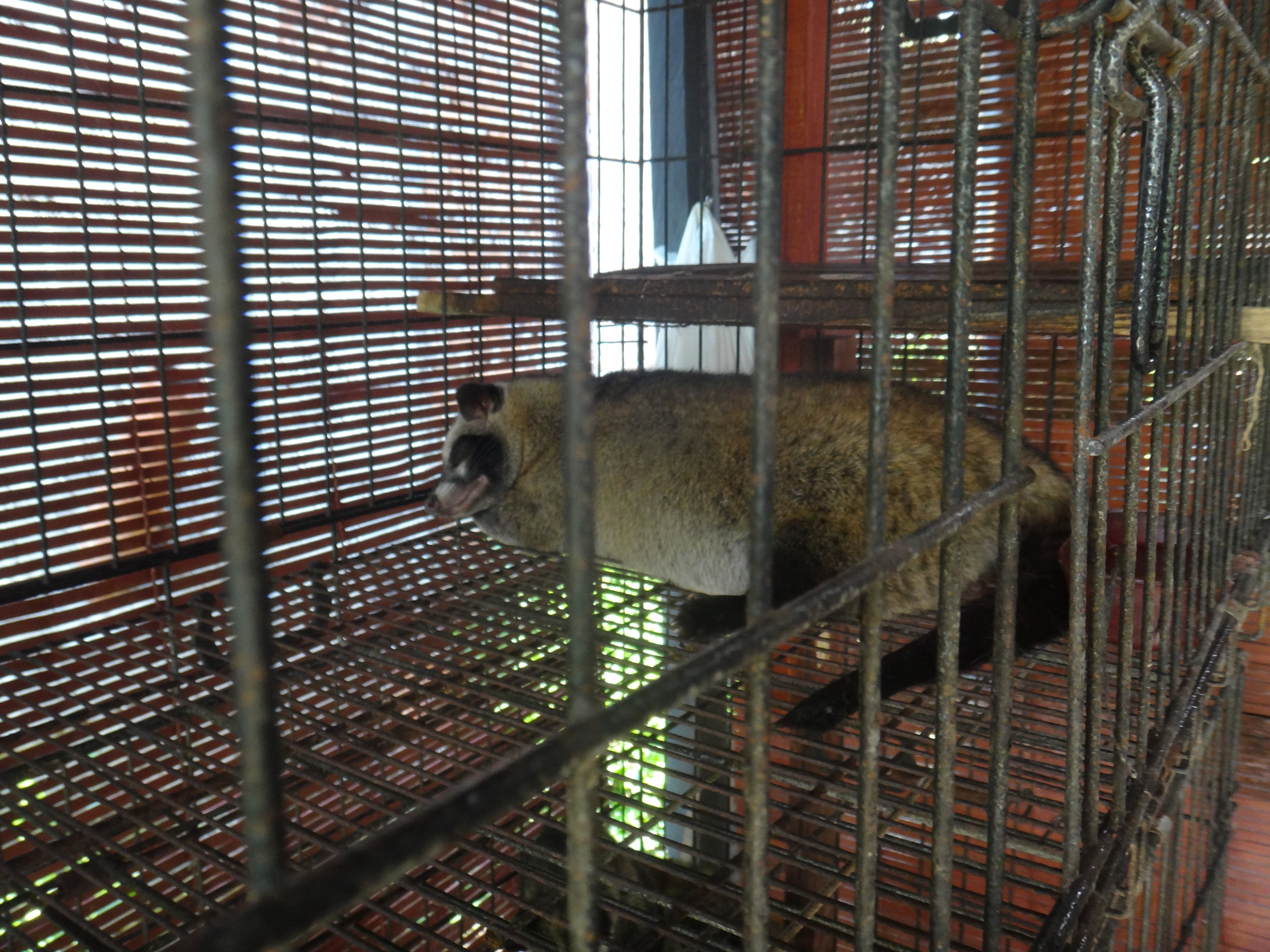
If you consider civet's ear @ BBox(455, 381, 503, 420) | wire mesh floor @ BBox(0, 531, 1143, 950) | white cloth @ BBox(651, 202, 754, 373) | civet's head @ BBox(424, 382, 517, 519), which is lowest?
wire mesh floor @ BBox(0, 531, 1143, 950)

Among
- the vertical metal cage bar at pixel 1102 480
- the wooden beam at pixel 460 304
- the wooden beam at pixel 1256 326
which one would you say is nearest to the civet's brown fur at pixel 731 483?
the wooden beam at pixel 460 304

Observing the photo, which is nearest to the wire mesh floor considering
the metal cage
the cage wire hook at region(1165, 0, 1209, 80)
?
the metal cage

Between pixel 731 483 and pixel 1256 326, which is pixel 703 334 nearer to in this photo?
pixel 731 483

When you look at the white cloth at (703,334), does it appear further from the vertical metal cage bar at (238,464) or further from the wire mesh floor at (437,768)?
the vertical metal cage bar at (238,464)

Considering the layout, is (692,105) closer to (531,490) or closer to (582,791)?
(531,490)

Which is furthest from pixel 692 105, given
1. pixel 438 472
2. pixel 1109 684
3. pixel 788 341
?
pixel 1109 684

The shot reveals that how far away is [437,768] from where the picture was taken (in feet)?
9.78

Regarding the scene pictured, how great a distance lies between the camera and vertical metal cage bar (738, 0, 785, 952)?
70 centimetres

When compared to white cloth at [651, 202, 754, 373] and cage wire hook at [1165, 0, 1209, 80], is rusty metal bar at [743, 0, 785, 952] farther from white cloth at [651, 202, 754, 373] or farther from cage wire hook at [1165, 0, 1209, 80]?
white cloth at [651, 202, 754, 373]

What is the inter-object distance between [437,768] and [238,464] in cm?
279

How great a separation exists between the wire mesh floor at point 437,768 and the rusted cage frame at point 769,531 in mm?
323

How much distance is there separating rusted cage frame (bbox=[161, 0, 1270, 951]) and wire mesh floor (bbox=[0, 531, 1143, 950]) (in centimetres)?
32

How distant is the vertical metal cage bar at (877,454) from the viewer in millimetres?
849

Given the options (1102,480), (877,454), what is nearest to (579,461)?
(877,454)
